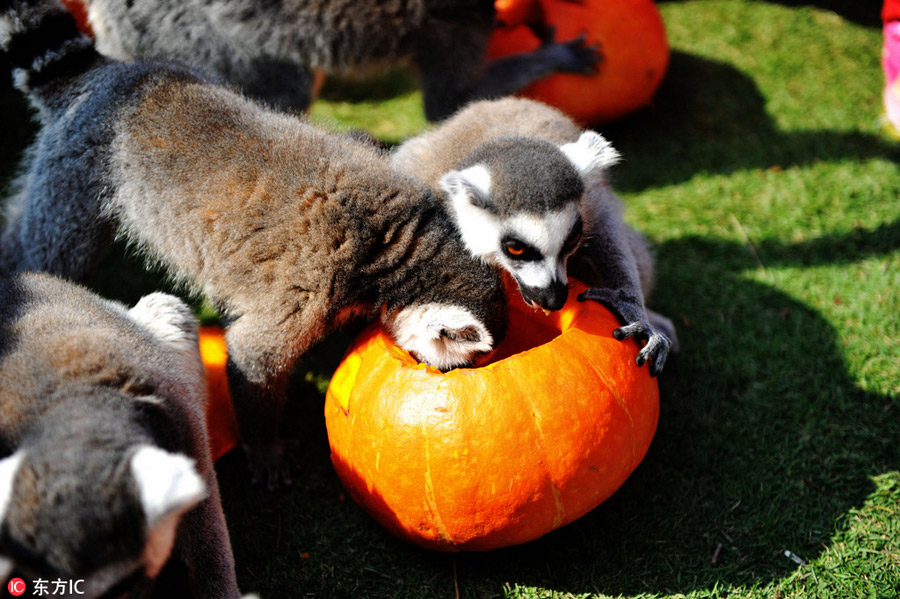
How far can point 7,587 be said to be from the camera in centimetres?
204

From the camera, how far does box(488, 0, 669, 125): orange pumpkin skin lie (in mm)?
5156

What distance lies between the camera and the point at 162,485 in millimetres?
1924

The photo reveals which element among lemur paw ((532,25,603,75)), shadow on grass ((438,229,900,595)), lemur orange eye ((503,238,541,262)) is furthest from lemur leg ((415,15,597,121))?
lemur orange eye ((503,238,541,262))

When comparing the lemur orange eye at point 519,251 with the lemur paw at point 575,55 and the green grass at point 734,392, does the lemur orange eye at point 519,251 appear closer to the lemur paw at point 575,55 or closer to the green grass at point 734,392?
the green grass at point 734,392

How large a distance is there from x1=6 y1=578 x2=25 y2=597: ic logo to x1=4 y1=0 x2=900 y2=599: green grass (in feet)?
3.14

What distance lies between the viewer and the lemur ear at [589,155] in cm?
310

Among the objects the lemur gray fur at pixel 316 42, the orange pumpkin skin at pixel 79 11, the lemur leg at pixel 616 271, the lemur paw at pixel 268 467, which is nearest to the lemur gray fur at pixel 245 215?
the lemur paw at pixel 268 467

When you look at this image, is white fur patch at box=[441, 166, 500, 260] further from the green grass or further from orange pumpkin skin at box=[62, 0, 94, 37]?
orange pumpkin skin at box=[62, 0, 94, 37]

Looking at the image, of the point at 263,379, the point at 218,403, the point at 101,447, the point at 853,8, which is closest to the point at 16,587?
A: the point at 101,447

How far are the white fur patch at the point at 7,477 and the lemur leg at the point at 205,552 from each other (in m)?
0.66

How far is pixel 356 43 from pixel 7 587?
A: 3.67 m

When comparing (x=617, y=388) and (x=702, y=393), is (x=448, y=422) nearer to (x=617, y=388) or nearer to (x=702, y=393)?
(x=617, y=388)

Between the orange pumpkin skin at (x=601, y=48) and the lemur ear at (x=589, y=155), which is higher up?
the lemur ear at (x=589, y=155)

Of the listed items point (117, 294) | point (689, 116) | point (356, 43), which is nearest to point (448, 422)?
point (117, 294)
